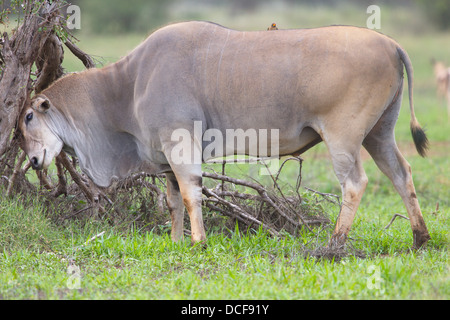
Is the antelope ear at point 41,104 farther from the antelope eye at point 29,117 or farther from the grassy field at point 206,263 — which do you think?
the grassy field at point 206,263

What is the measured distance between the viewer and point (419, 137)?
214 inches

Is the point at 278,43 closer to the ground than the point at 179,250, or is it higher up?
higher up

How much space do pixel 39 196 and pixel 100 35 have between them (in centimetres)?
2010

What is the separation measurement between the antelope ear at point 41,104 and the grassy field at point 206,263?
0.81m

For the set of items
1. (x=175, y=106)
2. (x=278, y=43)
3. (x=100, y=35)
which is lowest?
(x=100, y=35)

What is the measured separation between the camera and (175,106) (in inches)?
201

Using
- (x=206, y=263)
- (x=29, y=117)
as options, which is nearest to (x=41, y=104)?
(x=29, y=117)

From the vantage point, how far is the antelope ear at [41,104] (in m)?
5.23

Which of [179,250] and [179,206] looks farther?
[179,206]

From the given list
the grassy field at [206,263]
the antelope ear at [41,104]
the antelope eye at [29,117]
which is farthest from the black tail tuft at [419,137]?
the antelope eye at [29,117]
